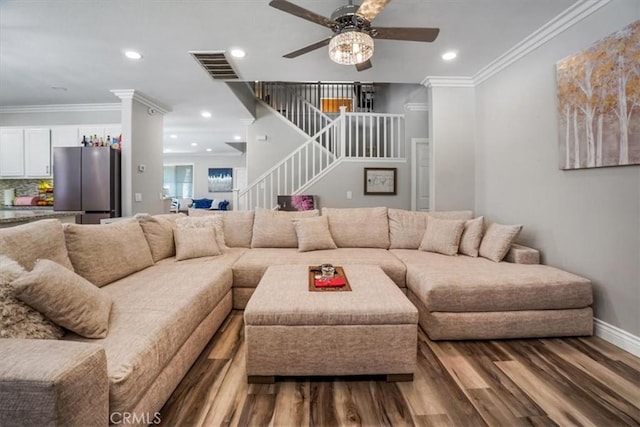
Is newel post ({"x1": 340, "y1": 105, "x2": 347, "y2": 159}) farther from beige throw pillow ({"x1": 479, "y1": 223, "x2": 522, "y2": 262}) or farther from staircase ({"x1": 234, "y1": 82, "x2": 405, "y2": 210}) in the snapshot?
beige throw pillow ({"x1": 479, "y1": 223, "x2": 522, "y2": 262})

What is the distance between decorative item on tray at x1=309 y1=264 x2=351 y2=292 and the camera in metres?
1.95

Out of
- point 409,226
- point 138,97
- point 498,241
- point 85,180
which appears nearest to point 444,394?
point 498,241

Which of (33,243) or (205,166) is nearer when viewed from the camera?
(33,243)

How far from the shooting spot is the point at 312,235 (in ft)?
10.7

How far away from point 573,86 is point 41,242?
3985 millimetres

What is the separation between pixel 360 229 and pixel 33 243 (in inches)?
110

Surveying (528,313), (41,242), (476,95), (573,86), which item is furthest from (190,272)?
(476,95)

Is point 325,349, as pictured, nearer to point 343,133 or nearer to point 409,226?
point 409,226

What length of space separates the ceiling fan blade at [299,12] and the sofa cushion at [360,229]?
2.03 m

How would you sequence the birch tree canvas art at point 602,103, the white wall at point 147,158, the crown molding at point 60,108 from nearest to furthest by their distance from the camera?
the birch tree canvas art at point 602,103, the white wall at point 147,158, the crown molding at point 60,108

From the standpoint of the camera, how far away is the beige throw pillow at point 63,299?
1177mm

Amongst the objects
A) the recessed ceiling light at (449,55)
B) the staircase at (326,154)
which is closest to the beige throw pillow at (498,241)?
the recessed ceiling light at (449,55)

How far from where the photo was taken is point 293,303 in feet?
5.58

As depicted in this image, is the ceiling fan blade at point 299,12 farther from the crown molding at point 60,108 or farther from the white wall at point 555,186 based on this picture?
the crown molding at point 60,108
